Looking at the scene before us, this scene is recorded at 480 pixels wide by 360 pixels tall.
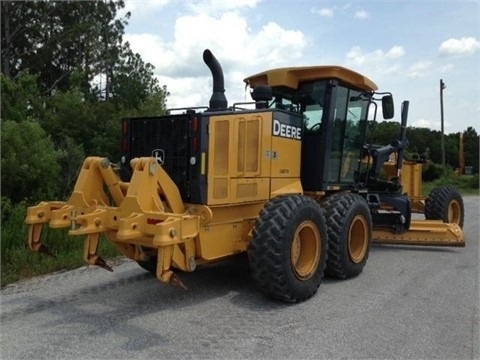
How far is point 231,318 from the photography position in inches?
190

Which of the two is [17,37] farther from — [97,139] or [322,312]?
[322,312]

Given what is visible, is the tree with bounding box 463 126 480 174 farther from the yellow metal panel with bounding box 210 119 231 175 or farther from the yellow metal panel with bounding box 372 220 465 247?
the yellow metal panel with bounding box 210 119 231 175

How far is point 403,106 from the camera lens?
901 centimetres

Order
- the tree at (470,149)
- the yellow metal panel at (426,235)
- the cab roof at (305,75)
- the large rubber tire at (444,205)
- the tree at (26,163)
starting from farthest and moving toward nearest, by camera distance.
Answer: the tree at (470,149)
the large rubber tire at (444,205)
the tree at (26,163)
the yellow metal panel at (426,235)
the cab roof at (305,75)

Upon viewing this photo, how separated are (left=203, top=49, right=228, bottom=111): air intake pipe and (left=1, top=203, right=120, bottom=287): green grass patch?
297 centimetres

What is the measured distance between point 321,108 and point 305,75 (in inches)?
19.4

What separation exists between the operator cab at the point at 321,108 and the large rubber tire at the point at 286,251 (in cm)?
117

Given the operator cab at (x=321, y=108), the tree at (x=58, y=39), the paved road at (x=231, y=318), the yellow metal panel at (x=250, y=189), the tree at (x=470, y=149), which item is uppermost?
the tree at (x=58, y=39)

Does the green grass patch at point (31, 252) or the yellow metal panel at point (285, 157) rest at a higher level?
the yellow metal panel at point (285, 157)

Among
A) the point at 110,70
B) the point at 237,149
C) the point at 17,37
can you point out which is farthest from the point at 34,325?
the point at 17,37

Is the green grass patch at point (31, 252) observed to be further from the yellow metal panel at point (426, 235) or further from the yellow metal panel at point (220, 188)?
the yellow metal panel at point (426, 235)

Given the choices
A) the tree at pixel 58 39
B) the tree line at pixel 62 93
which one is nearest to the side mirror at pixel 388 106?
the tree line at pixel 62 93

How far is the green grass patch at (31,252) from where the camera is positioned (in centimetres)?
663

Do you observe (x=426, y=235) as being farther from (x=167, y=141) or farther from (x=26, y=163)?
(x=26, y=163)
